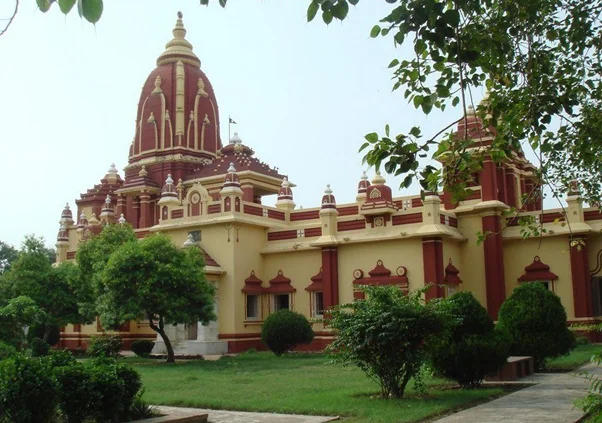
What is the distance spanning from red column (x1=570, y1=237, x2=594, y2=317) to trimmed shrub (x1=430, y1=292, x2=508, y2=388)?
12.3 metres

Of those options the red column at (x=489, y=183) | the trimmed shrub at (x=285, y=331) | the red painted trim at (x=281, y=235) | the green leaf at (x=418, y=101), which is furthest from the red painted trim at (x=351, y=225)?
the green leaf at (x=418, y=101)

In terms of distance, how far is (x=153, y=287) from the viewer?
21.0m

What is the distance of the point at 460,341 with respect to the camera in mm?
12812

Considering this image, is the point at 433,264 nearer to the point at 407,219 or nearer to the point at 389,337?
the point at 407,219

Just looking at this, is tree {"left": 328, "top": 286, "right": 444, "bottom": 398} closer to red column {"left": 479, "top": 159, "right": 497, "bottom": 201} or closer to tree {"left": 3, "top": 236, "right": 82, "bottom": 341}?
red column {"left": 479, "top": 159, "right": 497, "bottom": 201}

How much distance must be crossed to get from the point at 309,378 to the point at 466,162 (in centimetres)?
899

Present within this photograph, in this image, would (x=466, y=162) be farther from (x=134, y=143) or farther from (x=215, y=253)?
(x=134, y=143)

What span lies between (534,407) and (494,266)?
15.5 m

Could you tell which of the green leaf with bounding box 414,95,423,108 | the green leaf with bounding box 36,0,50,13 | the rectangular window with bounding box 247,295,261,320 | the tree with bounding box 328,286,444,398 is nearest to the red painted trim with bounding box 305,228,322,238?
the rectangular window with bounding box 247,295,261,320

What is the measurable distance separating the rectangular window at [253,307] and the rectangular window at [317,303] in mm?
2261

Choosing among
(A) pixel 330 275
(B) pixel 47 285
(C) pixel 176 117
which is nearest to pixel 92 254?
(B) pixel 47 285

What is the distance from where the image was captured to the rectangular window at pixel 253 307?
90.1 ft

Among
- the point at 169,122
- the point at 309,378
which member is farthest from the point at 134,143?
the point at 309,378

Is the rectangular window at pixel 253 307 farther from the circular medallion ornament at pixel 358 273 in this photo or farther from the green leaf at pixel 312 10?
the green leaf at pixel 312 10
